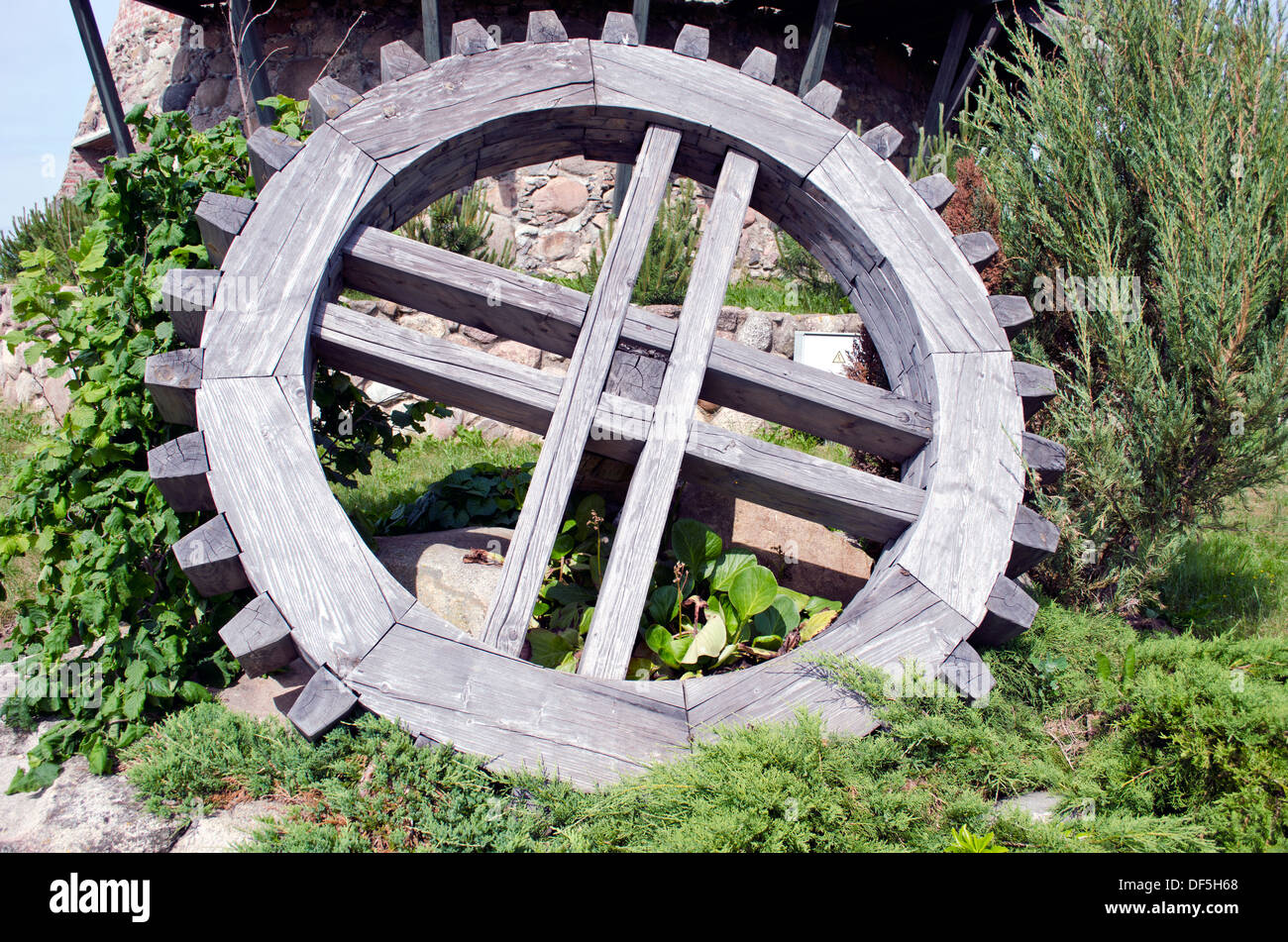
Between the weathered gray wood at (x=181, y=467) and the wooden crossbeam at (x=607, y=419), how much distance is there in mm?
508

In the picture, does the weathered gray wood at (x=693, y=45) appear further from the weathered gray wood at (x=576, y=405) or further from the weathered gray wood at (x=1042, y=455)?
the weathered gray wood at (x=1042, y=455)

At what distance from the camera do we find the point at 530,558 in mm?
2334

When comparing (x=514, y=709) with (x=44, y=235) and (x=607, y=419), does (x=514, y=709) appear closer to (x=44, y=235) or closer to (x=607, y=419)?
(x=607, y=419)

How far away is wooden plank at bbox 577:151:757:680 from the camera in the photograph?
2.34m

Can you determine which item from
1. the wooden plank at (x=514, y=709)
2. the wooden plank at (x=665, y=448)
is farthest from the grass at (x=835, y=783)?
the wooden plank at (x=665, y=448)

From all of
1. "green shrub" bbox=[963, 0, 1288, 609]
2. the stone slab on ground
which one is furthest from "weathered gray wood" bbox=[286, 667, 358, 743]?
"green shrub" bbox=[963, 0, 1288, 609]

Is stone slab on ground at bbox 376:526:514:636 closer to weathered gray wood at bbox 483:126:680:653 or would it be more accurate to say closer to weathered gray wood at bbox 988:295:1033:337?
weathered gray wood at bbox 483:126:680:653

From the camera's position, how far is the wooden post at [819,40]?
6.69m

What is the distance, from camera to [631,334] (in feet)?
8.66

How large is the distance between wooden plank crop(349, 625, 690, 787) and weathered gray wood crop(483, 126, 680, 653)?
4.9 inches

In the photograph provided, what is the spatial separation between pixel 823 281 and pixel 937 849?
5.01 meters

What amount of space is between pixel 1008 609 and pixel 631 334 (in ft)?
4.90
